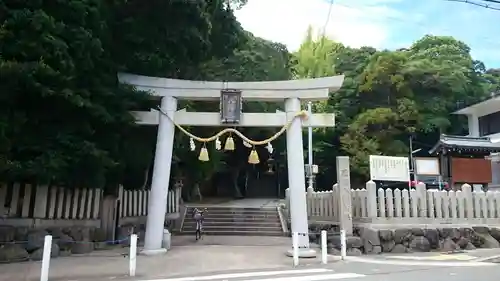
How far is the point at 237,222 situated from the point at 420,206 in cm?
937

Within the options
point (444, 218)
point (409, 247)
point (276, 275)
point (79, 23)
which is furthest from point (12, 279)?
point (444, 218)

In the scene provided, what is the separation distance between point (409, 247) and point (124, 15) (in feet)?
38.5

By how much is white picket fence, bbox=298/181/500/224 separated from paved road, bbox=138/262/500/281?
4.55 m

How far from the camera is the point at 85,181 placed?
12.3m

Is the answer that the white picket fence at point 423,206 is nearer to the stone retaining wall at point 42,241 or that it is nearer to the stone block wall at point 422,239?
the stone block wall at point 422,239

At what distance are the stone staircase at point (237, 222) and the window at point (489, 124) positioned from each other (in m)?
20.2

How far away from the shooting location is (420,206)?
15.2 metres

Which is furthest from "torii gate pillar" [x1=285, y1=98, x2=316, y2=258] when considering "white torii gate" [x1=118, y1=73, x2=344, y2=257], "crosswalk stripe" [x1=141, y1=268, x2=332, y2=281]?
"crosswalk stripe" [x1=141, y1=268, x2=332, y2=281]

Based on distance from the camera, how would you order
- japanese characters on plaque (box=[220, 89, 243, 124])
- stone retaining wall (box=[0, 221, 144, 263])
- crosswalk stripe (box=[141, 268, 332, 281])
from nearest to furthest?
1. crosswalk stripe (box=[141, 268, 332, 281])
2. stone retaining wall (box=[0, 221, 144, 263])
3. japanese characters on plaque (box=[220, 89, 243, 124])

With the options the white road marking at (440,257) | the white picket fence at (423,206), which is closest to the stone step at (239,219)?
the white picket fence at (423,206)

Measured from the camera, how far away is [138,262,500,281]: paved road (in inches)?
334

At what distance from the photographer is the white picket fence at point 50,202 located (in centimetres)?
1136

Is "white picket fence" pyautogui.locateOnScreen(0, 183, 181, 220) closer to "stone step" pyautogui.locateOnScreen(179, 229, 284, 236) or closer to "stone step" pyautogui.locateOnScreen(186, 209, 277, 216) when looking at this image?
"stone step" pyautogui.locateOnScreen(179, 229, 284, 236)

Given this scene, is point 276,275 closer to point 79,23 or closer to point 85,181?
point 85,181
